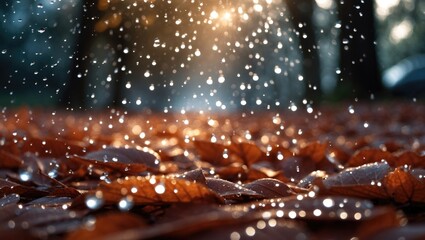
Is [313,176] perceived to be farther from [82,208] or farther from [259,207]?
[82,208]

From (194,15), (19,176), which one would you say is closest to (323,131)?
(194,15)

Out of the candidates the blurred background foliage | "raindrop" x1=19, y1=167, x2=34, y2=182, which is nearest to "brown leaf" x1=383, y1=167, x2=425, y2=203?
"raindrop" x1=19, y1=167, x2=34, y2=182

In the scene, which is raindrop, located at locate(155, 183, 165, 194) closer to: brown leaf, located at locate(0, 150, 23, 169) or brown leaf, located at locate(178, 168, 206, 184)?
brown leaf, located at locate(178, 168, 206, 184)

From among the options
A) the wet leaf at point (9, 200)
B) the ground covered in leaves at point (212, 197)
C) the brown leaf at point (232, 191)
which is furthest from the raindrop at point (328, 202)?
the wet leaf at point (9, 200)

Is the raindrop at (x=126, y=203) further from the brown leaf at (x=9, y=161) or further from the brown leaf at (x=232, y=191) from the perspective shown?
the brown leaf at (x=9, y=161)

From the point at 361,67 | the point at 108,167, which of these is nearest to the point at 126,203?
the point at 108,167

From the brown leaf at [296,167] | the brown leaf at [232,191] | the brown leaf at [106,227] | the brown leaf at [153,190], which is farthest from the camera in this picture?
the brown leaf at [296,167]
